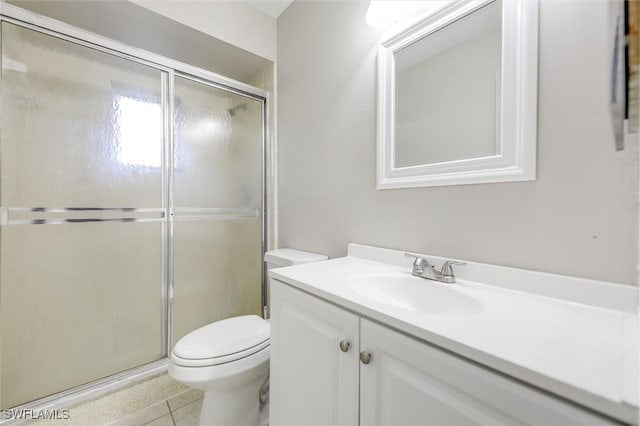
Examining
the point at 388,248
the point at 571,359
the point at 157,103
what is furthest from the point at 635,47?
the point at 157,103

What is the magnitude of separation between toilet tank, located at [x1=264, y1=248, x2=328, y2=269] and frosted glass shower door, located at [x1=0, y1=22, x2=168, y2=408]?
732 millimetres

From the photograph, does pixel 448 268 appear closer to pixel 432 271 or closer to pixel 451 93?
pixel 432 271

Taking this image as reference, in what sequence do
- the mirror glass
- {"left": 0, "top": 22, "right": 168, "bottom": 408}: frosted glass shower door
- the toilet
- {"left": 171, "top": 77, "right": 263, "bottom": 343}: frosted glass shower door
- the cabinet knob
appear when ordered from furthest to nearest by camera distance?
{"left": 171, "top": 77, "right": 263, "bottom": 343}: frosted glass shower door, {"left": 0, "top": 22, "right": 168, "bottom": 408}: frosted glass shower door, the toilet, the mirror glass, the cabinet knob

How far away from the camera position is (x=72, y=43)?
133cm

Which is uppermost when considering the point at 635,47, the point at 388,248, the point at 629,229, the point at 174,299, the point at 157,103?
the point at 157,103

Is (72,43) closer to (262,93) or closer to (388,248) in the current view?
(262,93)

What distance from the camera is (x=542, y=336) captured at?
501 mm

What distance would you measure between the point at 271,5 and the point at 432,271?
6.73 feet

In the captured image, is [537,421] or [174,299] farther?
[174,299]

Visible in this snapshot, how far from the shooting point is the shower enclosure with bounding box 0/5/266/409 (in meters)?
1.23

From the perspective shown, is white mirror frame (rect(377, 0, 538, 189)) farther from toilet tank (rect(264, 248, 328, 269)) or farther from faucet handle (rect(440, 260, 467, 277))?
toilet tank (rect(264, 248, 328, 269))

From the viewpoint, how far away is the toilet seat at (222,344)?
1049 millimetres

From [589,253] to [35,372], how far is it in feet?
7.75

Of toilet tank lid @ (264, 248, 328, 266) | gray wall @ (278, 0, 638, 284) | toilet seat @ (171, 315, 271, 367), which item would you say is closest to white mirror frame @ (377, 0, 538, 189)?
gray wall @ (278, 0, 638, 284)
